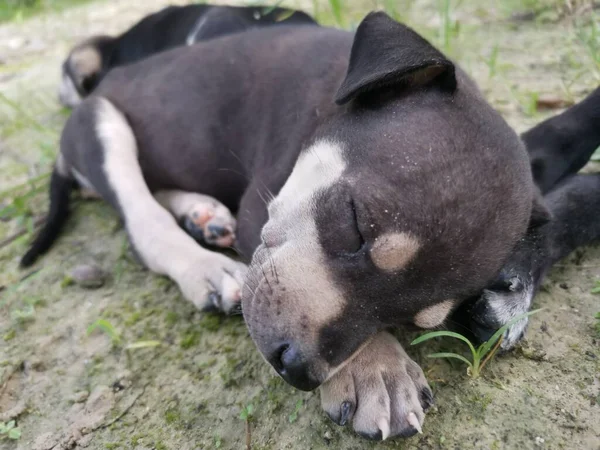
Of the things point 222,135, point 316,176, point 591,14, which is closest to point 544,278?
point 316,176

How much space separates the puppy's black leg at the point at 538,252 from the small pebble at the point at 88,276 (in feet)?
6.89

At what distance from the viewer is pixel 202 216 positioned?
3.52m

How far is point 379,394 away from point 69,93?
4717 mm

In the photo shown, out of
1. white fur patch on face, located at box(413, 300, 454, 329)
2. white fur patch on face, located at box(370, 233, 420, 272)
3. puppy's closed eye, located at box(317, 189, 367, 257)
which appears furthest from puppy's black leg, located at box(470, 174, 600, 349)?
puppy's closed eye, located at box(317, 189, 367, 257)

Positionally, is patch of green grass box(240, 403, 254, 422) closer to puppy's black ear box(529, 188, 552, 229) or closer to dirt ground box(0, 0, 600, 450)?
dirt ground box(0, 0, 600, 450)

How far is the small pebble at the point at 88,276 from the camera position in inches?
129

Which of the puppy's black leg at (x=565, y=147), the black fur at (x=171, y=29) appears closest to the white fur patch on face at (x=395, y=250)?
the puppy's black leg at (x=565, y=147)

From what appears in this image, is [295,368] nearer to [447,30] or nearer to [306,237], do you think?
[306,237]

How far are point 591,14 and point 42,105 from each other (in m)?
5.39

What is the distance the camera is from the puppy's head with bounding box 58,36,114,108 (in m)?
5.42

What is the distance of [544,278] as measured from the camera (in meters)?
2.73

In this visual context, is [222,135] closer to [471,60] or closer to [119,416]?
[119,416]

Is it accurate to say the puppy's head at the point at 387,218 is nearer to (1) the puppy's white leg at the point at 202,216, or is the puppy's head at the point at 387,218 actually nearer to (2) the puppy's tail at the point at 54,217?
(1) the puppy's white leg at the point at 202,216

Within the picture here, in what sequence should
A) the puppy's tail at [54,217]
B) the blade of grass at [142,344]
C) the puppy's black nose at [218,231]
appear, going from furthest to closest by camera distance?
the puppy's tail at [54,217]
the puppy's black nose at [218,231]
the blade of grass at [142,344]
